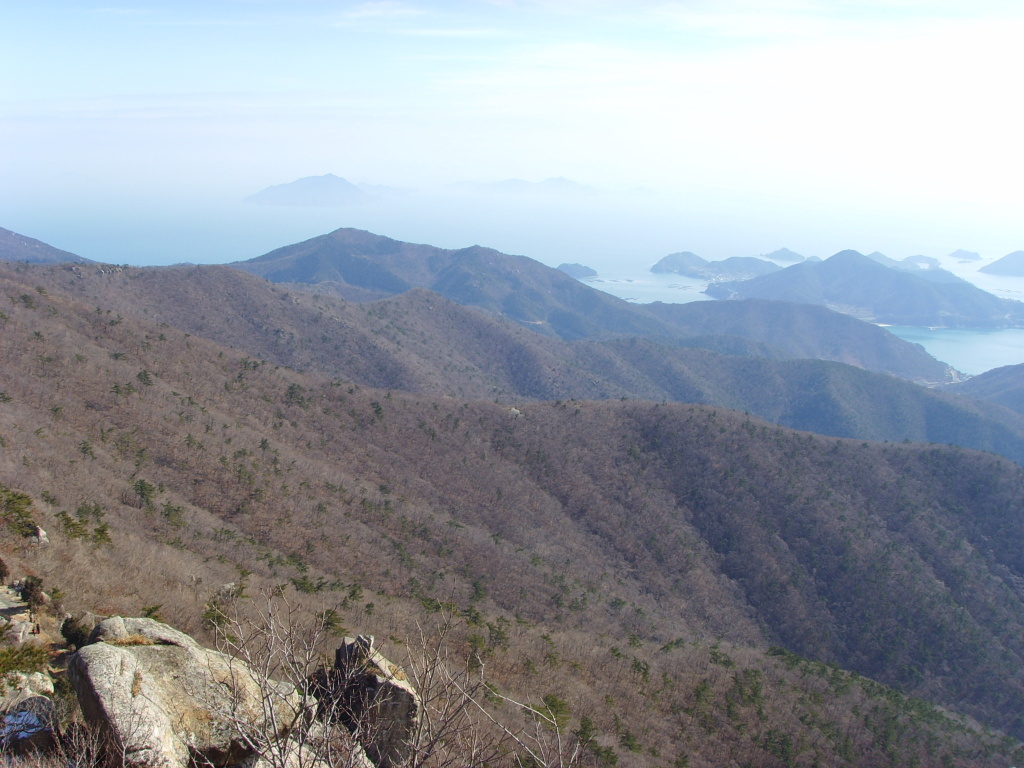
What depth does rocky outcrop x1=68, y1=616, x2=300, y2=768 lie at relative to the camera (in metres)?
7.28

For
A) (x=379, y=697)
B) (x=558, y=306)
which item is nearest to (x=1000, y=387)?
(x=558, y=306)

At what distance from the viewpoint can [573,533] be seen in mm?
41844

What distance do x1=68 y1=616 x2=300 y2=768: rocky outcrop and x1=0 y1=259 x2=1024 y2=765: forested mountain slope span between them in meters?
6.03

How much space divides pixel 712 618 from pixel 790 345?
15043cm

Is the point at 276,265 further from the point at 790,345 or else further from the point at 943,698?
the point at 943,698

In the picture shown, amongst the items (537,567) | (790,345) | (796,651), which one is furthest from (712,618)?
(790,345)

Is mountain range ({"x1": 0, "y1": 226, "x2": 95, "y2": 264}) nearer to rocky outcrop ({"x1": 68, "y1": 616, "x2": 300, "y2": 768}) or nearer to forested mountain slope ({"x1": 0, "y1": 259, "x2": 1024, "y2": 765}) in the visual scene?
forested mountain slope ({"x1": 0, "y1": 259, "x2": 1024, "y2": 765})

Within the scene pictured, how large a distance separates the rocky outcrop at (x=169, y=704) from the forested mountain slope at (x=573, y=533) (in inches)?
237

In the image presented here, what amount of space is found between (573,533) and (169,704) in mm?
35536

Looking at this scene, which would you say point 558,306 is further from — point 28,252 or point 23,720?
point 23,720

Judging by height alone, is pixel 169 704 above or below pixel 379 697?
above

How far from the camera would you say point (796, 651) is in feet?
120

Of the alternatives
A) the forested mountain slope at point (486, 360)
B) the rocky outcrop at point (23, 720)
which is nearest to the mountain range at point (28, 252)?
the forested mountain slope at point (486, 360)

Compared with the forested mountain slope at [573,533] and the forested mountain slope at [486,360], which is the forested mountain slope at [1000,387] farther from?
the forested mountain slope at [573,533]
